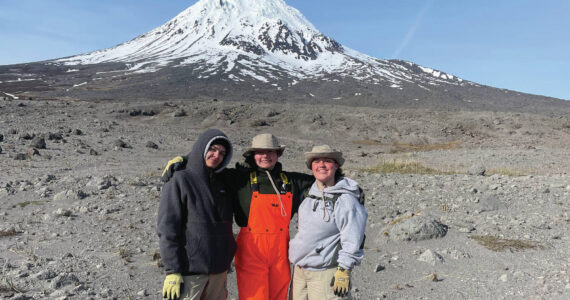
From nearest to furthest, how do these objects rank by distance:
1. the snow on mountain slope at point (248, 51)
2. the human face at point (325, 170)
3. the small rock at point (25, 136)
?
the human face at point (325, 170) → the small rock at point (25, 136) → the snow on mountain slope at point (248, 51)

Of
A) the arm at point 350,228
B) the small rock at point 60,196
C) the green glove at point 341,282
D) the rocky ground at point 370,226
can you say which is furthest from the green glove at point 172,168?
the small rock at point 60,196

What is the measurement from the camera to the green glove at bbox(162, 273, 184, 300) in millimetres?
2652

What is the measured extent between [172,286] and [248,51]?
402 feet

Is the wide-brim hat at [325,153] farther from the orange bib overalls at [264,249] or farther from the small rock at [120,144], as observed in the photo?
the small rock at [120,144]

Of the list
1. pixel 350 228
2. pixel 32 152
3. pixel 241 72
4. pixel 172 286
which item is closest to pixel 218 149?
pixel 172 286

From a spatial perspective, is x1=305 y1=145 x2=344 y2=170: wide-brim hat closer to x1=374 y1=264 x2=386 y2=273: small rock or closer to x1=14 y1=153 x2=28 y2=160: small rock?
x1=374 y1=264 x2=386 y2=273: small rock

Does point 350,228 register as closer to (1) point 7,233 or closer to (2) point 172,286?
(2) point 172,286

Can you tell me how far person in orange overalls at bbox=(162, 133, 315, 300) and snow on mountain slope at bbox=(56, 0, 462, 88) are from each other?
270 feet

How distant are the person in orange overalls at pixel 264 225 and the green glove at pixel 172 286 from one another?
0.55 meters

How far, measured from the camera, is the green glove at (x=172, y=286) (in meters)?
2.65

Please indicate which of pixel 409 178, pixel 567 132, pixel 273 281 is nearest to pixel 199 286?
pixel 273 281

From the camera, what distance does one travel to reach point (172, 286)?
266cm

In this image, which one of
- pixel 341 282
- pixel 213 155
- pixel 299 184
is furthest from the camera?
pixel 299 184

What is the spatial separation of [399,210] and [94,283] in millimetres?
6336
